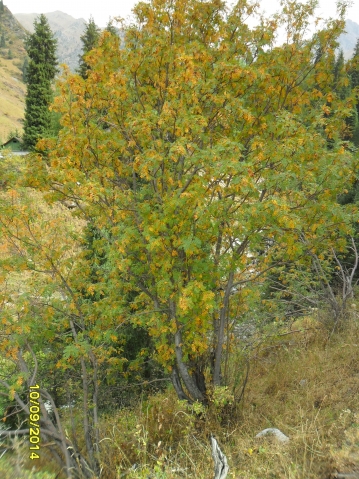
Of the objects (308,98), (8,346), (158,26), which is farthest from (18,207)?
(308,98)

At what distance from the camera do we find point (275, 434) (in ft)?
13.4

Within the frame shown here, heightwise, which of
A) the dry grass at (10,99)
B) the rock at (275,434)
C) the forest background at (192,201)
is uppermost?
the forest background at (192,201)

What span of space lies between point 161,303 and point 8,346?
213cm

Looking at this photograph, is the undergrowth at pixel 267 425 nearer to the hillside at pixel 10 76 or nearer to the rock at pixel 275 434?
the rock at pixel 275 434

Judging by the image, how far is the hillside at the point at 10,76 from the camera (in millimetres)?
58300

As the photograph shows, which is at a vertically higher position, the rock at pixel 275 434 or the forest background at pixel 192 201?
the forest background at pixel 192 201

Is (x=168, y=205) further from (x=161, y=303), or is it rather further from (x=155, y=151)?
(x=161, y=303)

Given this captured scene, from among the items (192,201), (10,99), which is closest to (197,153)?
(192,201)

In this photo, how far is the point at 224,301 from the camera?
4793 mm

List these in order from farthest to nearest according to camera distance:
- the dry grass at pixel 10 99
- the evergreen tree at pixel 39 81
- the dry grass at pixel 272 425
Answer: the dry grass at pixel 10 99 < the evergreen tree at pixel 39 81 < the dry grass at pixel 272 425
